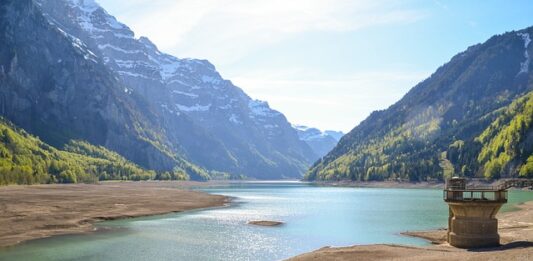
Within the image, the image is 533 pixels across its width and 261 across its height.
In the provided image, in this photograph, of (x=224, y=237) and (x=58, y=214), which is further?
(x=58, y=214)

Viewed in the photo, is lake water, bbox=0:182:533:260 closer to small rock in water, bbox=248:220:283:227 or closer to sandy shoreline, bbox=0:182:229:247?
small rock in water, bbox=248:220:283:227

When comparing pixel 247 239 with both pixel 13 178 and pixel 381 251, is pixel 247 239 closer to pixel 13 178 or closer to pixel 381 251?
pixel 381 251

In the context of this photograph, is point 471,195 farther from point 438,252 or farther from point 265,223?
point 265,223

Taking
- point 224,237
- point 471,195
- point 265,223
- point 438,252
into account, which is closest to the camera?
point 438,252

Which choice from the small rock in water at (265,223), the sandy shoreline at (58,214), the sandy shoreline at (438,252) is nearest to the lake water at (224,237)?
the small rock in water at (265,223)

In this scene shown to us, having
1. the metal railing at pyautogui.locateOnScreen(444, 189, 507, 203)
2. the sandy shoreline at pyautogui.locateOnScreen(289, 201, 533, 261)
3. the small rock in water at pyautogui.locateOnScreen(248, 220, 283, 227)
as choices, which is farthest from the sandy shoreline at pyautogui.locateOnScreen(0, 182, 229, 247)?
the metal railing at pyautogui.locateOnScreen(444, 189, 507, 203)

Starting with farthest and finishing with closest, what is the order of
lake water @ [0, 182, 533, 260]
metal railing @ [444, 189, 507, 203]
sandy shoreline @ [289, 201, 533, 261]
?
lake water @ [0, 182, 533, 260] → metal railing @ [444, 189, 507, 203] → sandy shoreline @ [289, 201, 533, 261]

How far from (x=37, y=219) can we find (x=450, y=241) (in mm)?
63987

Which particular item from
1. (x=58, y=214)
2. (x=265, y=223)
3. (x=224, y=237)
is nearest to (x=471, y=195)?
(x=224, y=237)

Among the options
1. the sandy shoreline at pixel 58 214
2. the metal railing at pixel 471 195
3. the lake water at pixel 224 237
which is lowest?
the lake water at pixel 224 237

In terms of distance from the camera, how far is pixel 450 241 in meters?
57.6

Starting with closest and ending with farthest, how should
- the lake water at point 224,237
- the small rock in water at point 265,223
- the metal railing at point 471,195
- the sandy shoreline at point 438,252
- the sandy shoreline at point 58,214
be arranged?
the sandy shoreline at point 438,252
the metal railing at point 471,195
the lake water at point 224,237
the sandy shoreline at point 58,214
the small rock in water at point 265,223

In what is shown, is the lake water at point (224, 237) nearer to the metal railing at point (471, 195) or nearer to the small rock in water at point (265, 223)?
the small rock in water at point (265, 223)

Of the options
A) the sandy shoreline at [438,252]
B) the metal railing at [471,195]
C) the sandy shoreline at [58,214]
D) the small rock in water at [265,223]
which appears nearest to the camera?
the sandy shoreline at [438,252]
